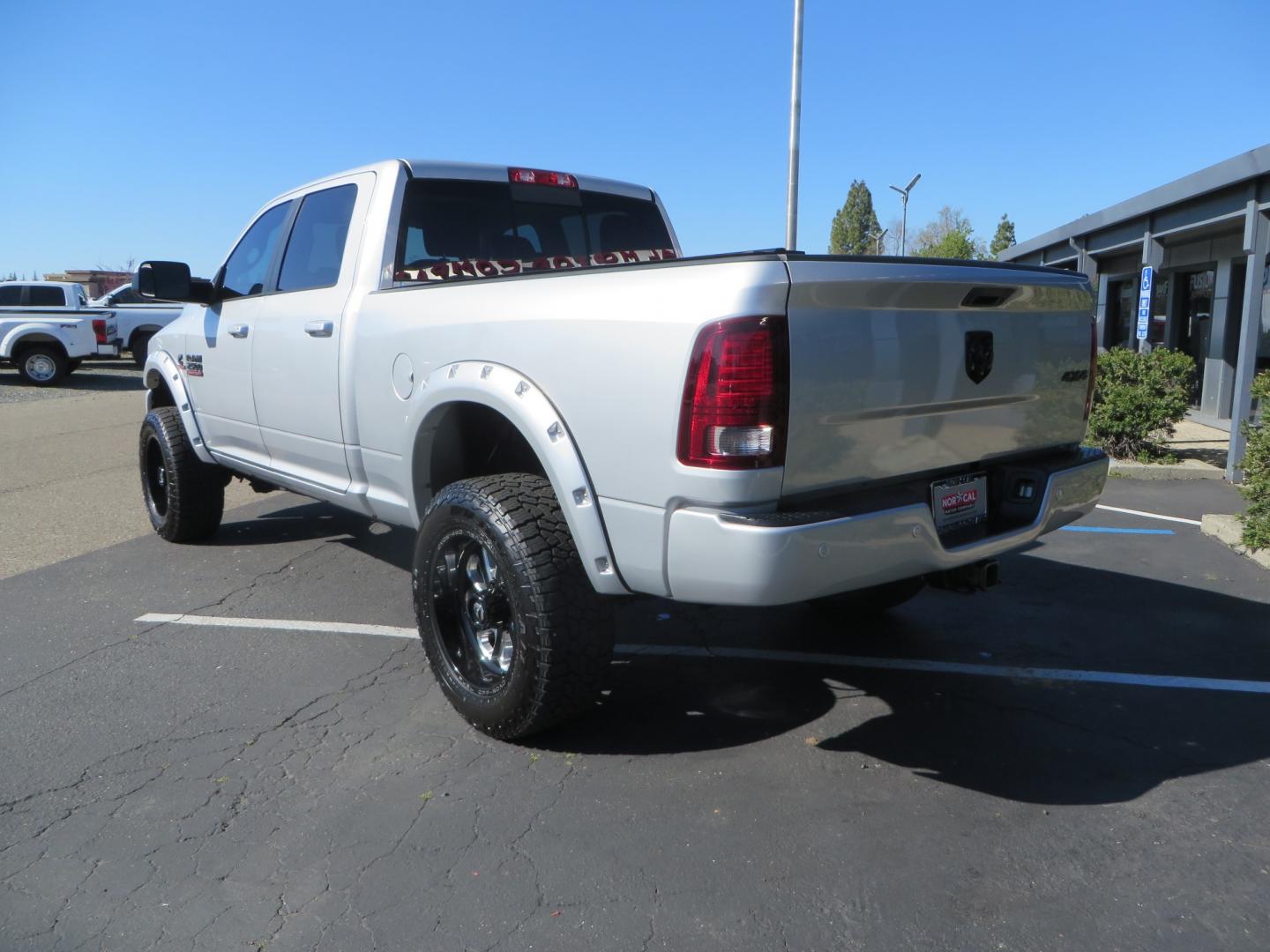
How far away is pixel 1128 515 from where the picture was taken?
7484mm

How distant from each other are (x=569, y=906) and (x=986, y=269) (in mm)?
2345

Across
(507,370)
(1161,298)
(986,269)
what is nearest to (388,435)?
(507,370)

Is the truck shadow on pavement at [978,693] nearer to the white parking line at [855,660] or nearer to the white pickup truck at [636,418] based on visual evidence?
the white parking line at [855,660]

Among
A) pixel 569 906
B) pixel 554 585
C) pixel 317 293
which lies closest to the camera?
pixel 569 906

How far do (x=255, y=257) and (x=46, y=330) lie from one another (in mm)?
18480

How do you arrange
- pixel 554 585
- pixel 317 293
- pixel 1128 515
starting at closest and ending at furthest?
1. pixel 554 585
2. pixel 317 293
3. pixel 1128 515

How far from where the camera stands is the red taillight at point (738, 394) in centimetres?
265

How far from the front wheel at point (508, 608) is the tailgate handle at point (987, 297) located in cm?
151

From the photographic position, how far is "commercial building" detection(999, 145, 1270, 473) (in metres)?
9.72

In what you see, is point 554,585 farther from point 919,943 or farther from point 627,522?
point 919,943

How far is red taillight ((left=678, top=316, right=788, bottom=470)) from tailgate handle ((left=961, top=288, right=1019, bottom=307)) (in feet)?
2.76

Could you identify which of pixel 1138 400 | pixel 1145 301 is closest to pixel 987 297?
pixel 1138 400

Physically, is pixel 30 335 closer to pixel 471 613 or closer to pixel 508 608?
pixel 471 613

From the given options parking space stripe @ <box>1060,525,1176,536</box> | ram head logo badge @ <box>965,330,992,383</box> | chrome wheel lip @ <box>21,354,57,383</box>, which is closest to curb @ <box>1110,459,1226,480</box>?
parking space stripe @ <box>1060,525,1176,536</box>
